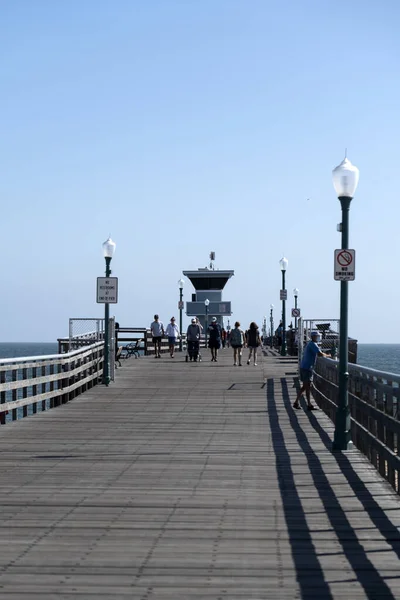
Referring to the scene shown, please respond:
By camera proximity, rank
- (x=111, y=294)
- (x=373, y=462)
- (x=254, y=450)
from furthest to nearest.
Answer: (x=111, y=294)
(x=254, y=450)
(x=373, y=462)

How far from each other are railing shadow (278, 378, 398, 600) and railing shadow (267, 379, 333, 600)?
0.24 meters

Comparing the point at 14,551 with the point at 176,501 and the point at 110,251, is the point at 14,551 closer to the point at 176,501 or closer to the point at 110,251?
the point at 176,501

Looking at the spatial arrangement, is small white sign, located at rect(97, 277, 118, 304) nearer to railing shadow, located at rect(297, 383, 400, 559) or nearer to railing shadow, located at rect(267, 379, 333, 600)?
railing shadow, located at rect(297, 383, 400, 559)

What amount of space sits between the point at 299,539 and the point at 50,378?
13.9 meters

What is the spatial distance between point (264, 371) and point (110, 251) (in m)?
8.81

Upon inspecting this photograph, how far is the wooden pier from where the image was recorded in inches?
265

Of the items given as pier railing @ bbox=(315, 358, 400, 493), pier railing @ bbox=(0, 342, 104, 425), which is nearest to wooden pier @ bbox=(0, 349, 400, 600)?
pier railing @ bbox=(315, 358, 400, 493)

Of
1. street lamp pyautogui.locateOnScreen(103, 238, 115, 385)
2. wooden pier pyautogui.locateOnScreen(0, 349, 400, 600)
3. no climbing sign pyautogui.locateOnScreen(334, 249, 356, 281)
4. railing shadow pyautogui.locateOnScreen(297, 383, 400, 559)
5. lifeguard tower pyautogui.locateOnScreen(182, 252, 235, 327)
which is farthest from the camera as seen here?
lifeguard tower pyautogui.locateOnScreen(182, 252, 235, 327)

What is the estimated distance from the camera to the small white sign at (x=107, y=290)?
2636 centimetres

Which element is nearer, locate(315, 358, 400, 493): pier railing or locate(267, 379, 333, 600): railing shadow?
locate(267, 379, 333, 600): railing shadow

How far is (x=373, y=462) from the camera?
12625 mm

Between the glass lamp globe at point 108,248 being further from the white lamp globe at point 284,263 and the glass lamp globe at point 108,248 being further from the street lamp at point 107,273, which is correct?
the white lamp globe at point 284,263

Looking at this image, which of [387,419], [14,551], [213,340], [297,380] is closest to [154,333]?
[213,340]

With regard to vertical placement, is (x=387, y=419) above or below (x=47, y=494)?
above
